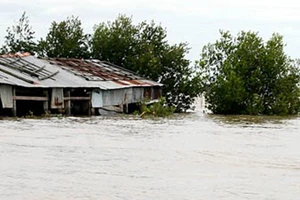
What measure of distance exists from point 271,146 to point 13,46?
26.5 meters

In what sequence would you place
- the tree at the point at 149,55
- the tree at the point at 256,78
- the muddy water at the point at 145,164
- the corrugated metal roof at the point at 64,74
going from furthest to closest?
the tree at the point at 149,55 → the tree at the point at 256,78 → the corrugated metal roof at the point at 64,74 → the muddy water at the point at 145,164

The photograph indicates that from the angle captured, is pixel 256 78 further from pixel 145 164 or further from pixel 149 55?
pixel 145 164

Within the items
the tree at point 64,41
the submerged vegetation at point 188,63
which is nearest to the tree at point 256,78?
the submerged vegetation at point 188,63

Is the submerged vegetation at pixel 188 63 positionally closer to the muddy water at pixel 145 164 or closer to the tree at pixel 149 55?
the tree at pixel 149 55

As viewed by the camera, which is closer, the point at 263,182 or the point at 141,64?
the point at 263,182

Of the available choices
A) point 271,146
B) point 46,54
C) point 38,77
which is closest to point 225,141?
point 271,146

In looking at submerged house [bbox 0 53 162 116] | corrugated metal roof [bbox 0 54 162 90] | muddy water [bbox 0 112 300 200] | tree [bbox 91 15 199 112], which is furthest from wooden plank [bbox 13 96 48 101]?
tree [bbox 91 15 199 112]

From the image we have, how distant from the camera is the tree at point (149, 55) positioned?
39000mm

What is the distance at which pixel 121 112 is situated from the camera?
34.2 metres

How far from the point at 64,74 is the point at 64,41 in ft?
31.6

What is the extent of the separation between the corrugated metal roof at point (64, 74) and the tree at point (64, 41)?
115 inches

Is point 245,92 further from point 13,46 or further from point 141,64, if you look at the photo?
point 13,46

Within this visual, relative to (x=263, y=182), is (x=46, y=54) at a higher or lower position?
higher

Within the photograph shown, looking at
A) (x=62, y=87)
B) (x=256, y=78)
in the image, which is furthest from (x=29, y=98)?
(x=256, y=78)
